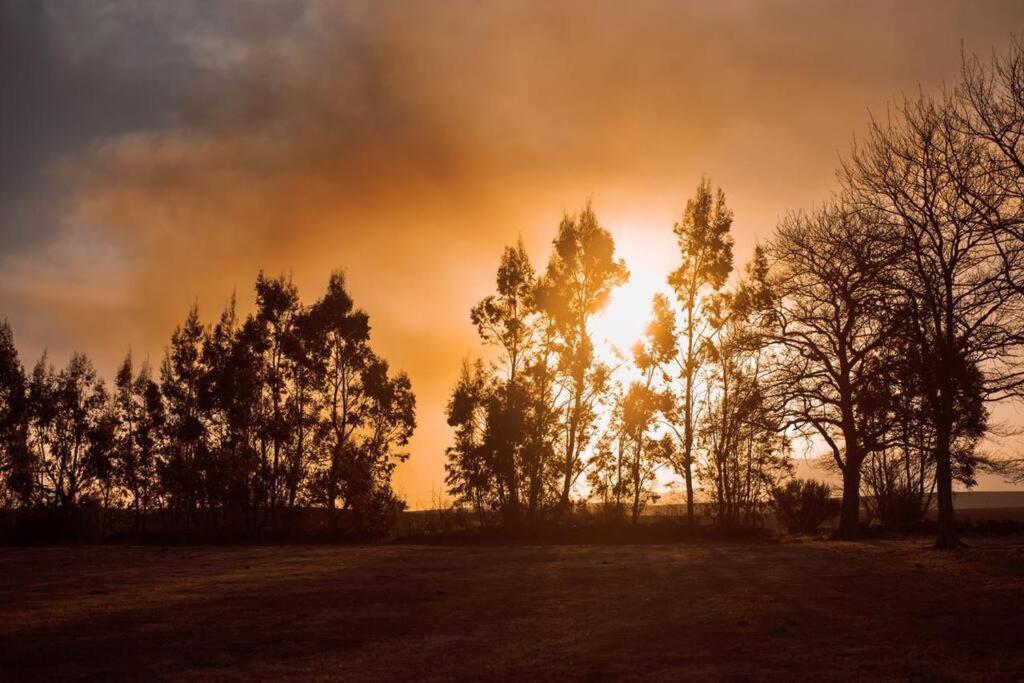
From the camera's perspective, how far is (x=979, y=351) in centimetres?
2545

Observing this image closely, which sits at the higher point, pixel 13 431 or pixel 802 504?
pixel 13 431

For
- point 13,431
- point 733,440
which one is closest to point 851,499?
point 733,440

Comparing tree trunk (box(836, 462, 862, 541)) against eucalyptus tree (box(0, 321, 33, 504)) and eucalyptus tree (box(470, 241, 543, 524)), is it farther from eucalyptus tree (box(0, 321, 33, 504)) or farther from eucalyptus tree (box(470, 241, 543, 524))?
eucalyptus tree (box(0, 321, 33, 504))

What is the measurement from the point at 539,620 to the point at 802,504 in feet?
120

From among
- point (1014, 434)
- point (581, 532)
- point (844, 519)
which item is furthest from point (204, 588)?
point (1014, 434)

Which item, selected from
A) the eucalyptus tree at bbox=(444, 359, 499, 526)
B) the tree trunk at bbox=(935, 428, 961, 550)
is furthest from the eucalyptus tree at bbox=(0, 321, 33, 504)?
the tree trunk at bbox=(935, 428, 961, 550)

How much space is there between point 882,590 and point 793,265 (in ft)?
59.5

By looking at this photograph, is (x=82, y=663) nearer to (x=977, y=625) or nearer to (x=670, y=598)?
(x=670, y=598)

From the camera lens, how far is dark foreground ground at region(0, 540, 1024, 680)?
37.8ft

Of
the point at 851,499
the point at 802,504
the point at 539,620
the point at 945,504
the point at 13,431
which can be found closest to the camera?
the point at 539,620

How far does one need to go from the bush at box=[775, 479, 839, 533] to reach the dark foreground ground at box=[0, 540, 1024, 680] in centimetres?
2146

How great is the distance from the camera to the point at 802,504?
47719mm

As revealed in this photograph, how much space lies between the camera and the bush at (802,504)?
4716 centimetres

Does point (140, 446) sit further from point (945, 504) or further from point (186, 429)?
point (945, 504)
